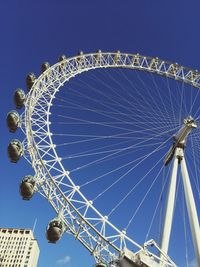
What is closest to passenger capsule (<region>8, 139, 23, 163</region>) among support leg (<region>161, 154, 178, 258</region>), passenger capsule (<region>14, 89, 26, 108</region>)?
passenger capsule (<region>14, 89, 26, 108</region>)

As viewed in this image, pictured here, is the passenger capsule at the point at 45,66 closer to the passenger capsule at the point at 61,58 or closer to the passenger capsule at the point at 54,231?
the passenger capsule at the point at 61,58

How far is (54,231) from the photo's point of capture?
59.5 ft

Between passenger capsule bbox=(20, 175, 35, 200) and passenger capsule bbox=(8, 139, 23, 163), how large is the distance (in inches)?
78.3

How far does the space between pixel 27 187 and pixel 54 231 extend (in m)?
3.11

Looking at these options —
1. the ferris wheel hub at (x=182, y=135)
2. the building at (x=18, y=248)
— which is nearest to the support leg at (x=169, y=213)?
the ferris wheel hub at (x=182, y=135)

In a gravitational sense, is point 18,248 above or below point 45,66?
above

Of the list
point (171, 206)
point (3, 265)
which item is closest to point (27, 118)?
point (171, 206)

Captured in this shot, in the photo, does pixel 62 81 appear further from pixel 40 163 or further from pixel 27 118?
pixel 40 163

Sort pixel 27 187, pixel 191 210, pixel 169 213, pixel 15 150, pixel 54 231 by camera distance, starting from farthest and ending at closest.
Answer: pixel 15 150 < pixel 191 210 < pixel 169 213 < pixel 27 187 < pixel 54 231

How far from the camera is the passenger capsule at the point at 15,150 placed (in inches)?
866

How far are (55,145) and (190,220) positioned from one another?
819cm

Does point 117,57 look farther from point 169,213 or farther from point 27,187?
point 27,187

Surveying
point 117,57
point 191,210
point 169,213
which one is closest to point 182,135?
point 191,210

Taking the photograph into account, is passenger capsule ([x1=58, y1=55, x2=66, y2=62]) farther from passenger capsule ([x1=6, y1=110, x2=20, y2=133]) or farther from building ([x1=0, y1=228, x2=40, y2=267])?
building ([x1=0, y1=228, x2=40, y2=267])
